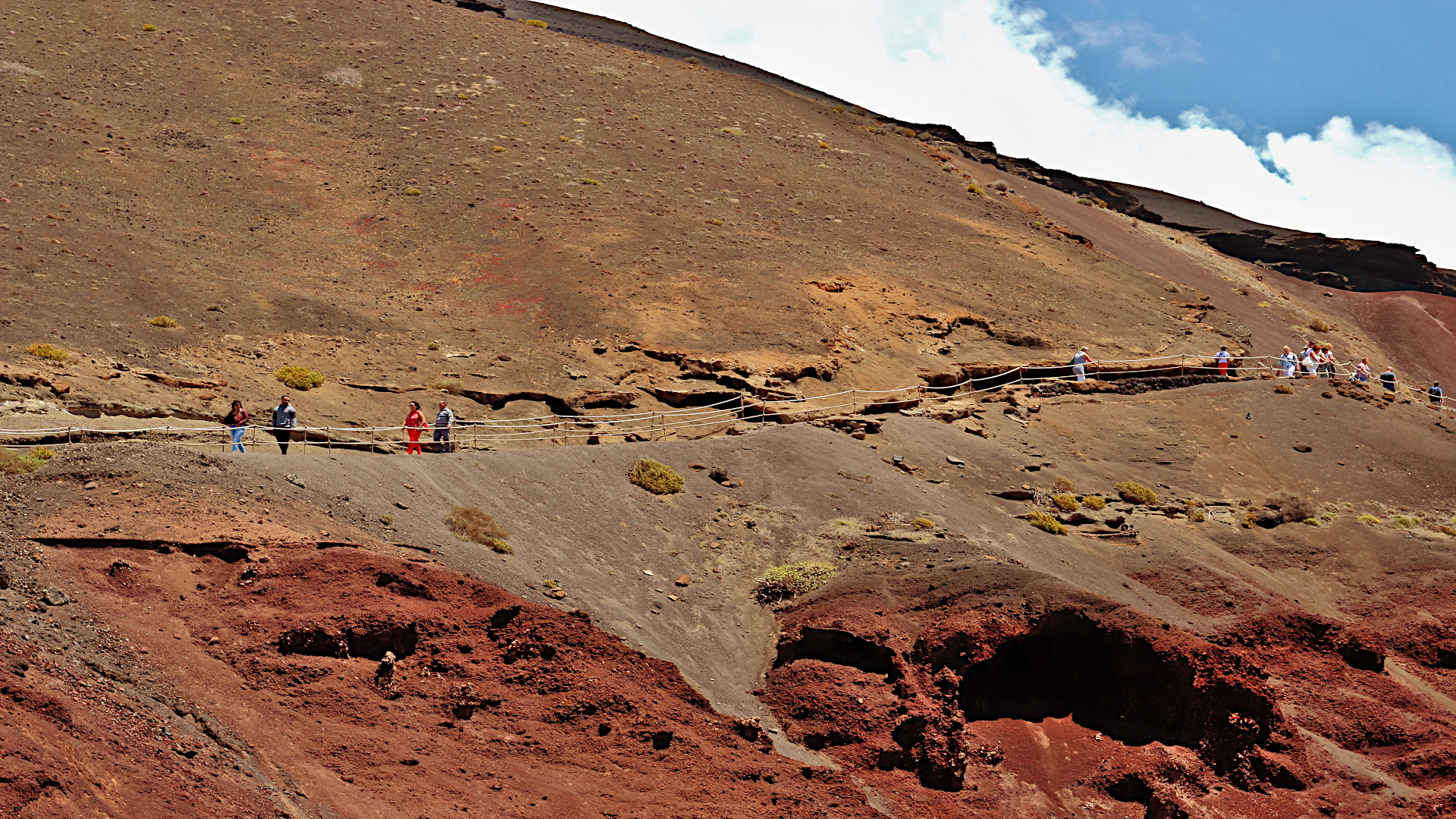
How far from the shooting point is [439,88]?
5484cm

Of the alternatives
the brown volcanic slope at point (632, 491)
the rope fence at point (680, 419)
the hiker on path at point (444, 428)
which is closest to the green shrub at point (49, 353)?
the brown volcanic slope at point (632, 491)

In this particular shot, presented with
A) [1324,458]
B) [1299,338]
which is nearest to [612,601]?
[1324,458]

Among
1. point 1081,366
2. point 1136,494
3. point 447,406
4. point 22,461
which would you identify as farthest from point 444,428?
point 1081,366

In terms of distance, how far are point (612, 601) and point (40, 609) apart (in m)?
8.35

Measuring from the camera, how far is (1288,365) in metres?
41.6

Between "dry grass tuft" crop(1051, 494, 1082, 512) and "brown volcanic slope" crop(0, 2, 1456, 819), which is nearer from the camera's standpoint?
"brown volcanic slope" crop(0, 2, 1456, 819)

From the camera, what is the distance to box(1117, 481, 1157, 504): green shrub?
3138 cm

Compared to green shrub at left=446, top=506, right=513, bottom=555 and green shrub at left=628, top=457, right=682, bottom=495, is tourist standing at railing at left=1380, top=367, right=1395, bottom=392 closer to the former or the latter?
green shrub at left=628, top=457, right=682, bottom=495

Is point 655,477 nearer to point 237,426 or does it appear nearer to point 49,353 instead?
point 237,426

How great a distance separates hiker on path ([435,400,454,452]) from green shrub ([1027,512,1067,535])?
42.5ft

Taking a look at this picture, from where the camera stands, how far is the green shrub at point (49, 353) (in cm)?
2795

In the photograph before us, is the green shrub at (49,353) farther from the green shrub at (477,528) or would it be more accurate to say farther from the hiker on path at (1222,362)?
the hiker on path at (1222,362)

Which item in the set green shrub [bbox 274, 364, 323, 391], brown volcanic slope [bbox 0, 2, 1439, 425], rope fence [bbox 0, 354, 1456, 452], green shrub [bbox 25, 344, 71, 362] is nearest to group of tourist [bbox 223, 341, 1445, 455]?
rope fence [bbox 0, 354, 1456, 452]

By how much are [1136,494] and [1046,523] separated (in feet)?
14.6
